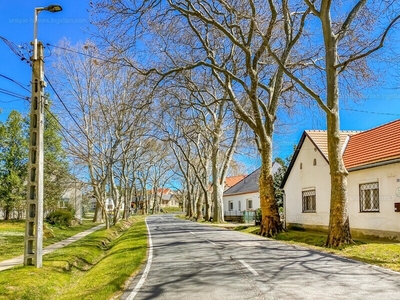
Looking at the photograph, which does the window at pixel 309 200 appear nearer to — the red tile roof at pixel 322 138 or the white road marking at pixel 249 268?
the red tile roof at pixel 322 138

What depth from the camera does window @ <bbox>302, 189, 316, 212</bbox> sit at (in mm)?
22433

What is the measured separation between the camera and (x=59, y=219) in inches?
1339

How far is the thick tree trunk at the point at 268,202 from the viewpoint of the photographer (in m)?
19.8

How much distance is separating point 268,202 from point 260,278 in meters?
12.0

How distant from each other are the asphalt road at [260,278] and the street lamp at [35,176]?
3.11 meters

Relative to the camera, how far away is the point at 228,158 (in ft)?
111

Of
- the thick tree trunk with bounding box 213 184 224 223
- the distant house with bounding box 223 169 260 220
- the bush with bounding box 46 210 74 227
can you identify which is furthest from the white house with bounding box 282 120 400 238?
the bush with bounding box 46 210 74 227

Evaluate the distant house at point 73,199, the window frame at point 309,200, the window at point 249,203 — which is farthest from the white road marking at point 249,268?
the distant house at point 73,199

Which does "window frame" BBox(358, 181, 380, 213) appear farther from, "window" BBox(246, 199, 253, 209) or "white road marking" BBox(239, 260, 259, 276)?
"window" BBox(246, 199, 253, 209)

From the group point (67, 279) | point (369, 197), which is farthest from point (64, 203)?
point (369, 197)

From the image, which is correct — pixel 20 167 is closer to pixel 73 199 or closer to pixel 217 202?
pixel 73 199

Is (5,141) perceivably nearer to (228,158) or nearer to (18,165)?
(18,165)

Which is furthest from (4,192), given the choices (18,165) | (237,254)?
(237,254)

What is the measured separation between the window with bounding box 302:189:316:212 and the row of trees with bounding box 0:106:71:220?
72.1 ft
